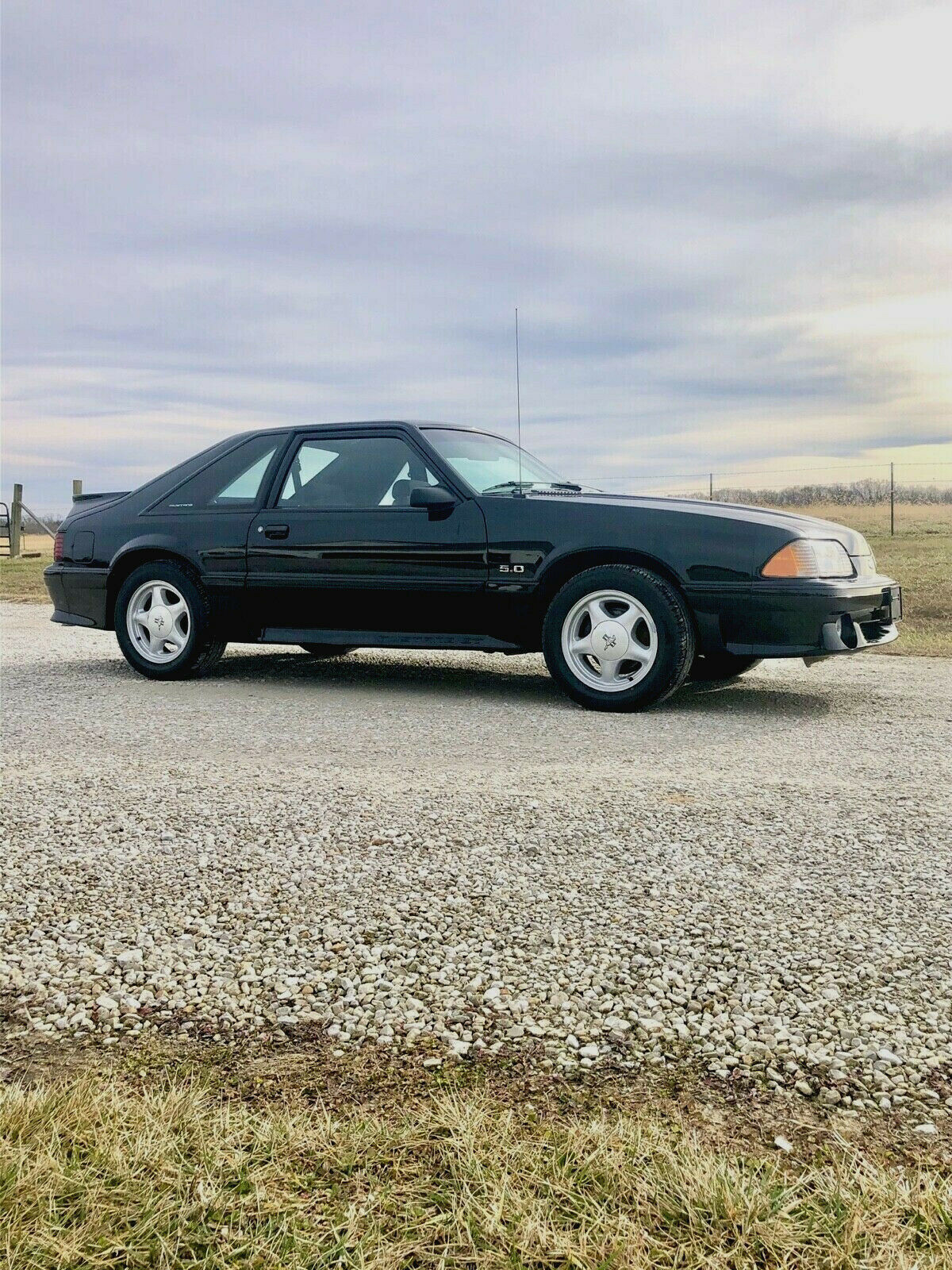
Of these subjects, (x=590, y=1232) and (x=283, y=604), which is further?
(x=283, y=604)

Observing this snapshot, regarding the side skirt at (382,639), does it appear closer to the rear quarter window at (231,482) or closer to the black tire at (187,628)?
the black tire at (187,628)

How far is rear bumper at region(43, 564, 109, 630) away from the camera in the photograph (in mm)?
7801

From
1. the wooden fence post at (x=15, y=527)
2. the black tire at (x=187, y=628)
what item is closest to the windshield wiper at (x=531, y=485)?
the black tire at (x=187, y=628)

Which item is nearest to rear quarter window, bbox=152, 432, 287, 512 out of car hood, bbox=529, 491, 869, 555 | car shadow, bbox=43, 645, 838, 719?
car shadow, bbox=43, 645, 838, 719

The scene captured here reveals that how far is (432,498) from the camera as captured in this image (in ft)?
21.7

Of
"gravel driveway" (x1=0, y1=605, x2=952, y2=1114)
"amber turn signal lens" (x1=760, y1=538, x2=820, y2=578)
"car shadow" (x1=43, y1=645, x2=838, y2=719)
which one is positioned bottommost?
"gravel driveway" (x1=0, y1=605, x2=952, y2=1114)

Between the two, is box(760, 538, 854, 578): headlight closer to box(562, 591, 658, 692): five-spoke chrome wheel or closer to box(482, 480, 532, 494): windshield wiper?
box(562, 591, 658, 692): five-spoke chrome wheel

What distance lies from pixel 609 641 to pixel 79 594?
3.91 meters

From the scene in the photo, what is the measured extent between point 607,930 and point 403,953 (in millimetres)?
540

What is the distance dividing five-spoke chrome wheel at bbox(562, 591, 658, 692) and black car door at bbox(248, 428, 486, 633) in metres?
0.67

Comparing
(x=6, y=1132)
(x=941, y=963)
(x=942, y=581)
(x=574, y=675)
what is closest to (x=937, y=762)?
(x=574, y=675)

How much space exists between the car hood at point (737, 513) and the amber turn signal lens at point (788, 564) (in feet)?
0.30

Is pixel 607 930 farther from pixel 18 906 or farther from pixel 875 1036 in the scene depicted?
pixel 18 906

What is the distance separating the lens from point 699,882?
3.28 metres
